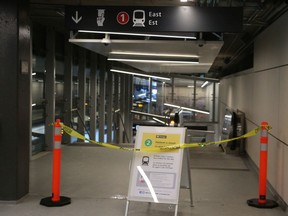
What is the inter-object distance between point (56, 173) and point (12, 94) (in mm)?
1041

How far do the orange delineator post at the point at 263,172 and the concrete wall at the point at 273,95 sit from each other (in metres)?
0.22

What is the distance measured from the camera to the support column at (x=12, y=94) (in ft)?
14.9

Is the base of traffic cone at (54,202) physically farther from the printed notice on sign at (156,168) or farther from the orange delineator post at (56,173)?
the printed notice on sign at (156,168)

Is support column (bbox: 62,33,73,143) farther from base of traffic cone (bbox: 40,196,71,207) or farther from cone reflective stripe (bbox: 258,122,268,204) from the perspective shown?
cone reflective stripe (bbox: 258,122,268,204)

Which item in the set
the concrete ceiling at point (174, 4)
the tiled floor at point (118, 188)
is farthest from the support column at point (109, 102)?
the concrete ceiling at point (174, 4)

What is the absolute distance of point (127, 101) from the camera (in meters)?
17.9

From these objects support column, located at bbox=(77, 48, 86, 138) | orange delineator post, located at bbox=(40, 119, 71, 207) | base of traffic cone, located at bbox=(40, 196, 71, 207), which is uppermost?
support column, located at bbox=(77, 48, 86, 138)

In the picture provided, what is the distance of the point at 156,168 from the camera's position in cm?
436

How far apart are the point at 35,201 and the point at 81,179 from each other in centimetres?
132

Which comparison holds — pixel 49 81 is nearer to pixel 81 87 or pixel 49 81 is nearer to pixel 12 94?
pixel 81 87

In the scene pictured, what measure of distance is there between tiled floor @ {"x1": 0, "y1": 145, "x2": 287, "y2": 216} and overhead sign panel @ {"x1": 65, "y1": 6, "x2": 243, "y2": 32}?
6.94ft

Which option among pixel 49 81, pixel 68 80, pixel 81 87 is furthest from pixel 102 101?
pixel 49 81

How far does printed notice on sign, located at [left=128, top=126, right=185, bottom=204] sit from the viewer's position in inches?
167

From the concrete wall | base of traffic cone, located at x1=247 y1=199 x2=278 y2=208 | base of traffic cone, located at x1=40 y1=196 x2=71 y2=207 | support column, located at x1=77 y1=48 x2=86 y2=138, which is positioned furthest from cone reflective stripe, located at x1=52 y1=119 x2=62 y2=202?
support column, located at x1=77 y1=48 x2=86 y2=138
